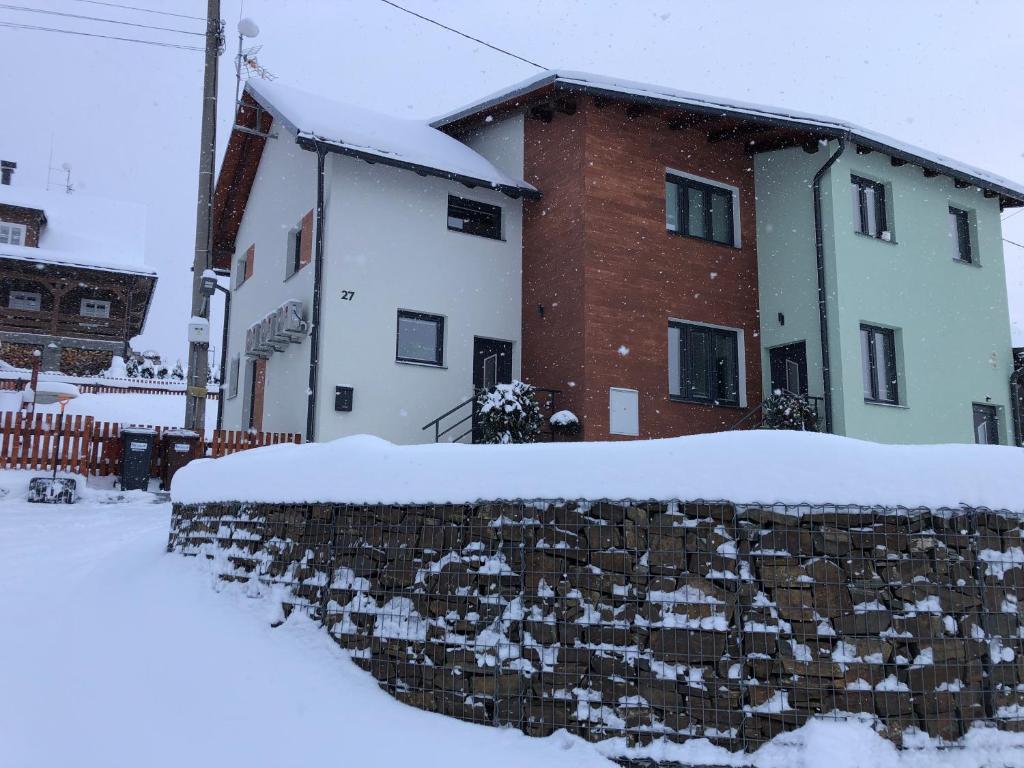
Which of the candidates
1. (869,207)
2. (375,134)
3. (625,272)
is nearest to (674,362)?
(625,272)

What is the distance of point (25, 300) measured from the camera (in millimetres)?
30703

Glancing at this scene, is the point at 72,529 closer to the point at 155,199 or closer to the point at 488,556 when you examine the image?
the point at 488,556

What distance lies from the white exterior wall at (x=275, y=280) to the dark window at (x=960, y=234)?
11597 millimetres

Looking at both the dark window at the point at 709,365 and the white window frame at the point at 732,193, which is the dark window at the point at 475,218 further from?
the dark window at the point at 709,365

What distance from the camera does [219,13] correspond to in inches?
575

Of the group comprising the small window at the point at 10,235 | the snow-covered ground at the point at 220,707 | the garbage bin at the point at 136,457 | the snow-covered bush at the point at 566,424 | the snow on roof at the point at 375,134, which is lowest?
the snow-covered ground at the point at 220,707

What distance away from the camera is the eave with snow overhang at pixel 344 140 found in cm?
1231

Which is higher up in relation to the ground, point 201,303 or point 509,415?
point 201,303

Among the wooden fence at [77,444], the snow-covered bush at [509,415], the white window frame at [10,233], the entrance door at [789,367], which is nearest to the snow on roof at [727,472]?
the snow-covered bush at [509,415]

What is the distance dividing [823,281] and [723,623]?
9955 millimetres

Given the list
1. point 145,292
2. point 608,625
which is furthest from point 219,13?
point 145,292

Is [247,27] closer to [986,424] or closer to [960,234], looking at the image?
[960,234]

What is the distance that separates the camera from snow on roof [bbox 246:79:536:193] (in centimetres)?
1237

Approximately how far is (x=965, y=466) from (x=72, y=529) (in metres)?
9.42
